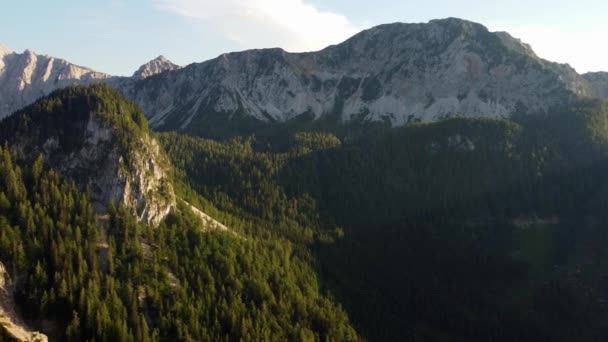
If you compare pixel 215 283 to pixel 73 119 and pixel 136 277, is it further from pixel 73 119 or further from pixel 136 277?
pixel 73 119

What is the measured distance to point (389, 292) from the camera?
185500 mm

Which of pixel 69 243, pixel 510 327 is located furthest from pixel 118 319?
pixel 510 327

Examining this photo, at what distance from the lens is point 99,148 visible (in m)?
162

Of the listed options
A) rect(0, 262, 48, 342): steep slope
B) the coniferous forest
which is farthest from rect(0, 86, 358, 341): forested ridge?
rect(0, 262, 48, 342): steep slope

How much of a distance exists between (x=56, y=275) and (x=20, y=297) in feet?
26.9

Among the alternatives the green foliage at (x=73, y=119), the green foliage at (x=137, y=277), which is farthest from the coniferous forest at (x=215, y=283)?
the green foliage at (x=73, y=119)

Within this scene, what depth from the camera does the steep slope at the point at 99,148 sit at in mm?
155250

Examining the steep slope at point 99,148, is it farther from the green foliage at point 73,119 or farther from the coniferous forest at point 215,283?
the coniferous forest at point 215,283

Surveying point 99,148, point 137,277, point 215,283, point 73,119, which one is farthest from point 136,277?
point 73,119

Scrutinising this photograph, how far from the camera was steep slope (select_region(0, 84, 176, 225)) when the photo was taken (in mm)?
155250

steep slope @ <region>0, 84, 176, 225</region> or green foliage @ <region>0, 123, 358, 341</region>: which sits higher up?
steep slope @ <region>0, 84, 176, 225</region>

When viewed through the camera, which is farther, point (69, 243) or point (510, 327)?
point (510, 327)

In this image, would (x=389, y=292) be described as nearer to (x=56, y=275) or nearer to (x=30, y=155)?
(x=56, y=275)

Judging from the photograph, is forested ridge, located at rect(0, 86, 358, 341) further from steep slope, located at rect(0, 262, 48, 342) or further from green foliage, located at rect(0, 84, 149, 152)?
green foliage, located at rect(0, 84, 149, 152)
